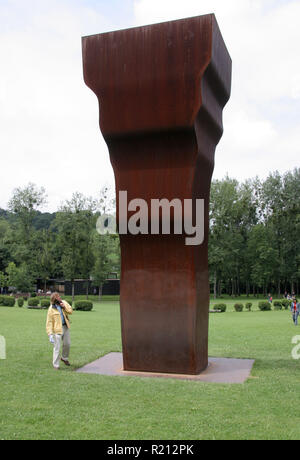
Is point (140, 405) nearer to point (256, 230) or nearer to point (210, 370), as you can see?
point (210, 370)

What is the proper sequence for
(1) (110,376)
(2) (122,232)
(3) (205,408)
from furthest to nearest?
1. (2) (122,232)
2. (1) (110,376)
3. (3) (205,408)

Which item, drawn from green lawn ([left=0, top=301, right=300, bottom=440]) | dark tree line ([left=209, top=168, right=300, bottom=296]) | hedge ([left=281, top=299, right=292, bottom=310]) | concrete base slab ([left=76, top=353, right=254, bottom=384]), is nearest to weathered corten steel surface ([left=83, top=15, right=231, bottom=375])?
concrete base slab ([left=76, top=353, right=254, bottom=384])

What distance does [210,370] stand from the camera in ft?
33.2

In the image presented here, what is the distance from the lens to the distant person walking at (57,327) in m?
10.2

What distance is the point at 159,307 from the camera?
9.88 m

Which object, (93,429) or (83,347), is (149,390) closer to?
(93,429)

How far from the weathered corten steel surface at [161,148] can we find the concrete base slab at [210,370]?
0.24 m

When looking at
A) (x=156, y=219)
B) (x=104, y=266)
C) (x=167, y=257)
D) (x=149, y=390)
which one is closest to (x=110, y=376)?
(x=149, y=390)

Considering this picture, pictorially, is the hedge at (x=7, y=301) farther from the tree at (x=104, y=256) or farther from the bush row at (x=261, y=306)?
the bush row at (x=261, y=306)

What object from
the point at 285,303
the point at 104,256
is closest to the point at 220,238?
the point at 104,256

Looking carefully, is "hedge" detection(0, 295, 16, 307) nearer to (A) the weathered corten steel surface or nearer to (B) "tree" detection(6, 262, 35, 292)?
(B) "tree" detection(6, 262, 35, 292)

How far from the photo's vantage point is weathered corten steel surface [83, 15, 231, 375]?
927cm

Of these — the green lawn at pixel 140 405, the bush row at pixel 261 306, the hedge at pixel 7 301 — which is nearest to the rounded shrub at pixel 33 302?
the hedge at pixel 7 301

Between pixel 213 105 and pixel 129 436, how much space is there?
7.03 m
